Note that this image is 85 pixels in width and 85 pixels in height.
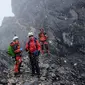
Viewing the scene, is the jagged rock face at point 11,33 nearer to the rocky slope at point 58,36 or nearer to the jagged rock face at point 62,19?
the rocky slope at point 58,36

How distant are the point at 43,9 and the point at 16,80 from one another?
1623cm

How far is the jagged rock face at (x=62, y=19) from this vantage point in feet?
70.9

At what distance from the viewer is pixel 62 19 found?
2412 centimetres

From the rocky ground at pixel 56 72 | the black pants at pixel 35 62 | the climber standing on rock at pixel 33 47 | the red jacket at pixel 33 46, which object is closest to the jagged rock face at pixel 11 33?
the rocky ground at pixel 56 72

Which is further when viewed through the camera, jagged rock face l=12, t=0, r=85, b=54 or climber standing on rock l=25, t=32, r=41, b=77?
jagged rock face l=12, t=0, r=85, b=54

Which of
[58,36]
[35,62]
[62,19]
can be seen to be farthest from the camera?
[62,19]

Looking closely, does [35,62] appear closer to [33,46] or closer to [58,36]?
[33,46]

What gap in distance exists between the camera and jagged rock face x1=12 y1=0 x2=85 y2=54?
70.9ft

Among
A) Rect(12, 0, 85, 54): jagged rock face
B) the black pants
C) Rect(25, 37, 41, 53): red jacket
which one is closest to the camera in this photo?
Rect(25, 37, 41, 53): red jacket

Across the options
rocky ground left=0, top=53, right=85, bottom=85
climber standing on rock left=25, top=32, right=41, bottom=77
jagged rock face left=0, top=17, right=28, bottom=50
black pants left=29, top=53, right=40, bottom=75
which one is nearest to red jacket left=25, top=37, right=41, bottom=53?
climber standing on rock left=25, top=32, right=41, bottom=77

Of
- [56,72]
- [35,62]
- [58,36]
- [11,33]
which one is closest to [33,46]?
[35,62]

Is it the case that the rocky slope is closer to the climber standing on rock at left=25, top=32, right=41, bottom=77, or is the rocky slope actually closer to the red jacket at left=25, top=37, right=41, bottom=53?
the climber standing on rock at left=25, top=32, right=41, bottom=77

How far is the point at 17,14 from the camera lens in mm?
37125

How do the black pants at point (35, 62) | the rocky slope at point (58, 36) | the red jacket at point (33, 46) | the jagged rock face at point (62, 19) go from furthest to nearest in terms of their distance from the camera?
1. the jagged rock face at point (62, 19)
2. the rocky slope at point (58, 36)
3. the black pants at point (35, 62)
4. the red jacket at point (33, 46)
